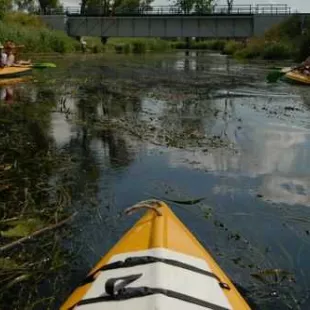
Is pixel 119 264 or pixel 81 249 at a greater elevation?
pixel 119 264

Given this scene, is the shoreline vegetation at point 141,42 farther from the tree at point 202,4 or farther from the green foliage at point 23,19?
the tree at point 202,4

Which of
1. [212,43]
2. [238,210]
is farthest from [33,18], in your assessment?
[238,210]

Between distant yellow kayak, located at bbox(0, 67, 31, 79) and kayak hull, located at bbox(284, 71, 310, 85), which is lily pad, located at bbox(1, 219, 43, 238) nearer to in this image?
distant yellow kayak, located at bbox(0, 67, 31, 79)

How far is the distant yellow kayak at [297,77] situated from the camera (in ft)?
78.1

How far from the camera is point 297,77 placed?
79.9 feet

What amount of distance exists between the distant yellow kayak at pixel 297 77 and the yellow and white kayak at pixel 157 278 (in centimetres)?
2031

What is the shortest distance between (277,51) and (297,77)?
89.9 feet

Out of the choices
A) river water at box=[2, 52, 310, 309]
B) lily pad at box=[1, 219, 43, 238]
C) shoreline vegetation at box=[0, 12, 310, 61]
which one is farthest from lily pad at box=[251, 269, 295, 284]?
shoreline vegetation at box=[0, 12, 310, 61]

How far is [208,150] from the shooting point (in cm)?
1123

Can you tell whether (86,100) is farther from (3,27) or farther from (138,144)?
(3,27)

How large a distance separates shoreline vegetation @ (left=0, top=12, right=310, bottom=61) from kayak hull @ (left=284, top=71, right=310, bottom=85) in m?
20.1

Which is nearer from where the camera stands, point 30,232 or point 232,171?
point 30,232

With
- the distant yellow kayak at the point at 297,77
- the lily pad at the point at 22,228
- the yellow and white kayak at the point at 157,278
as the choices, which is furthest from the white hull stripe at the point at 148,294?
the distant yellow kayak at the point at 297,77

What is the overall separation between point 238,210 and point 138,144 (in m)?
4.39
